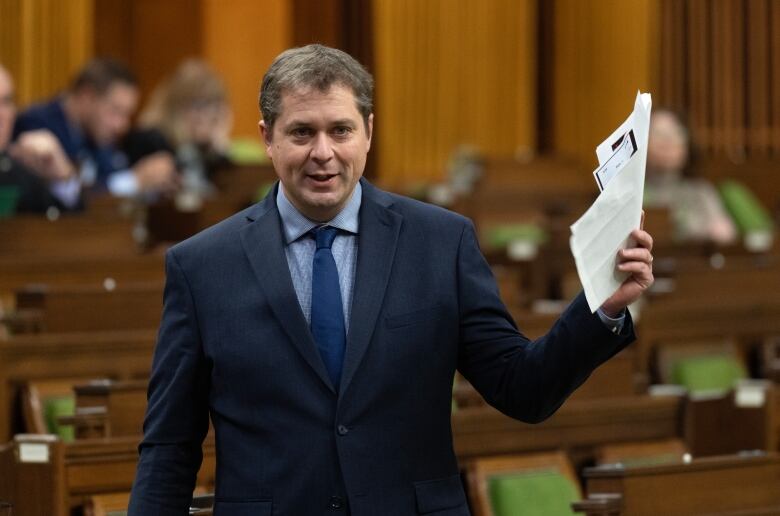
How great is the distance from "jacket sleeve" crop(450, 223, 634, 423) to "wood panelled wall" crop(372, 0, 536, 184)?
581cm

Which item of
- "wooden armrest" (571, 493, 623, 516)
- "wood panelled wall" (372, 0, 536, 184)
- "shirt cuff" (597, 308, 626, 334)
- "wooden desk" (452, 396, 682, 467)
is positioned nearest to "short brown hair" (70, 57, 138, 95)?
"wood panelled wall" (372, 0, 536, 184)

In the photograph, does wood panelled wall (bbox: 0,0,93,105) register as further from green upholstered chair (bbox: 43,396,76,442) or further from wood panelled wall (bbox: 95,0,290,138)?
green upholstered chair (bbox: 43,396,76,442)

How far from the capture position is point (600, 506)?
236cm

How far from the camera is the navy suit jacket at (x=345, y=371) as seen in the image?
5.47ft

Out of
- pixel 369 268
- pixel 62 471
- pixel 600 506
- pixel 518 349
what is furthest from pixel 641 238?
pixel 62 471

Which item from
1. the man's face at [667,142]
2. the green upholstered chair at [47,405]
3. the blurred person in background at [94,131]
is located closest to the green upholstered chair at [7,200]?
the blurred person in background at [94,131]

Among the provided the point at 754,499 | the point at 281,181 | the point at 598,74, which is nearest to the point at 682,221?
the point at 598,74

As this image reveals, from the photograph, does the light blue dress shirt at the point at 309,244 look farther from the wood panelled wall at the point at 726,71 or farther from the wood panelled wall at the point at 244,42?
the wood panelled wall at the point at 244,42

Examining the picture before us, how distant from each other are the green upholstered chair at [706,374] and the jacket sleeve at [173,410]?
254 cm

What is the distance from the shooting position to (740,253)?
552cm

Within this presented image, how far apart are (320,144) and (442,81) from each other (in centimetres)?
626

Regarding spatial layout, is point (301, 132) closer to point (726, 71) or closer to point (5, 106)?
point (5, 106)

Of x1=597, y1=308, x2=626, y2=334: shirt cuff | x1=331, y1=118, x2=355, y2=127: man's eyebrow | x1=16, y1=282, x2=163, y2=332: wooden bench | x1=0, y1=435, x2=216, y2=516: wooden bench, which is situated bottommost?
x1=0, y1=435, x2=216, y2=516: wooden bench

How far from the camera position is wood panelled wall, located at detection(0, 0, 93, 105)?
21.3 feet
